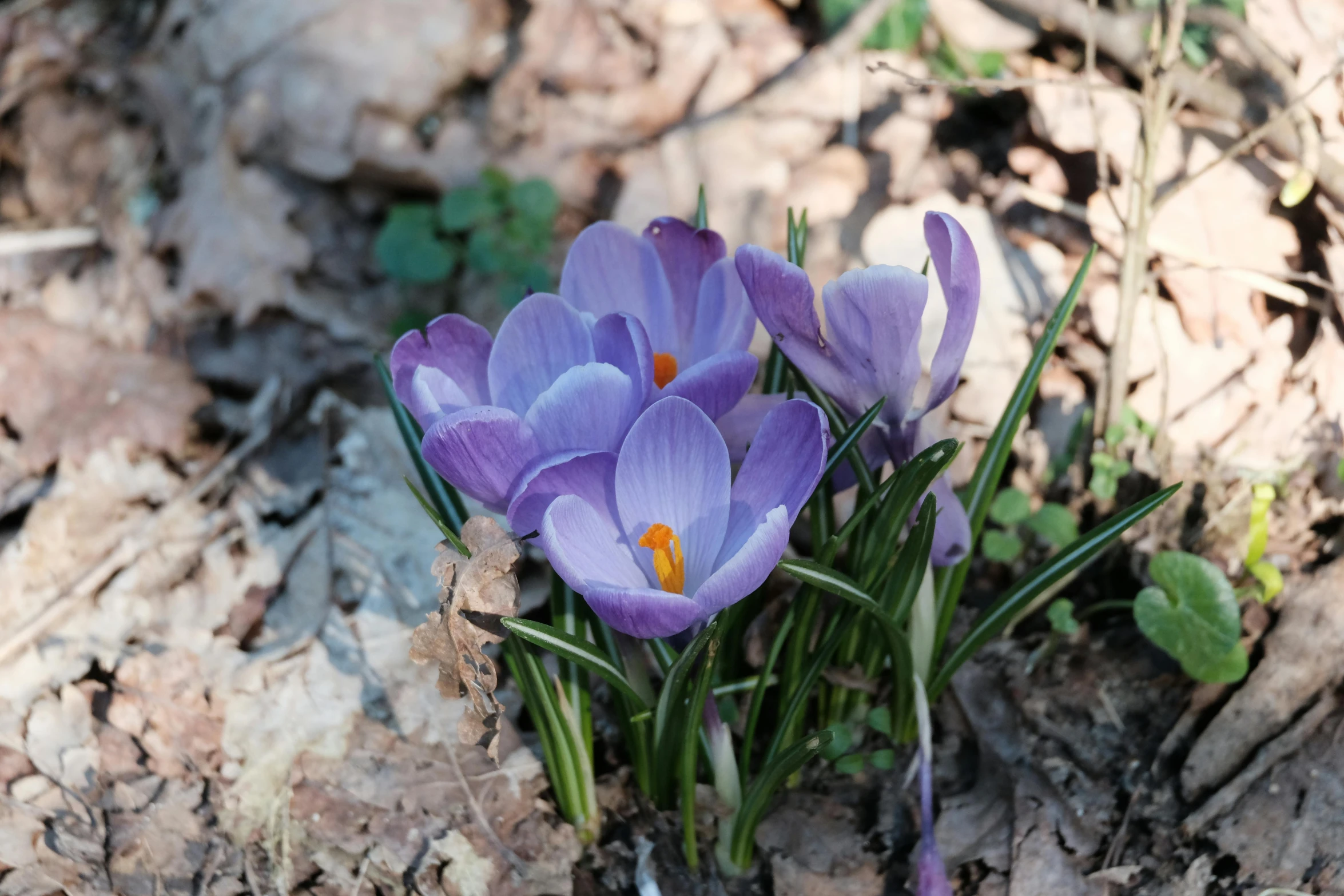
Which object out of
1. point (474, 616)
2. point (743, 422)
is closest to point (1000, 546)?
point (743, 422)

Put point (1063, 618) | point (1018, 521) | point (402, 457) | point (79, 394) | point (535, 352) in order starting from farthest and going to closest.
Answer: point (79, 394)
point (402, 457)
point (1018, 521)
point (1063, 618)
point (535, 352)

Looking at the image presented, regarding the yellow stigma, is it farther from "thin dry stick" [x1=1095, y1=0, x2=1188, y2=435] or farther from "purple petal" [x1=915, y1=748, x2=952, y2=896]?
"thin dry stick" [x1=1095, y1=0, x2=1188, y2=435]

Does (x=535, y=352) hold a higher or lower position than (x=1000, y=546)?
higher

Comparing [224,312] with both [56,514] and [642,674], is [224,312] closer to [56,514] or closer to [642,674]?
[56,514]

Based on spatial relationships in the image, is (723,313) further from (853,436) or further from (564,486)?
(564,486)

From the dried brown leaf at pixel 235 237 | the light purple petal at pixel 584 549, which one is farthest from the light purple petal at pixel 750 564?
the dried brown leaf at pixel 235 237
